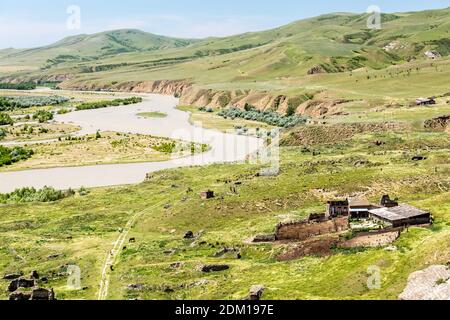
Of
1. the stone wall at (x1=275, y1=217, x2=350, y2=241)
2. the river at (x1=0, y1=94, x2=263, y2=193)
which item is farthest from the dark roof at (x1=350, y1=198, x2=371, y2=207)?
the river at (x1=0, y1=94, x2=263, y2=193)

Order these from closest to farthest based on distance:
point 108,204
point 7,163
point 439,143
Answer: point 108,204
point 439,143
point 7,163

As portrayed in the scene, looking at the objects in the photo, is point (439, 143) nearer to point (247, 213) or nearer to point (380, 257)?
point (247, 213)

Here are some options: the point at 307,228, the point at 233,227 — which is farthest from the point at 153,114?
the point at 307,228

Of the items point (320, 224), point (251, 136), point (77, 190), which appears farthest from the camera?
point (251, 136)

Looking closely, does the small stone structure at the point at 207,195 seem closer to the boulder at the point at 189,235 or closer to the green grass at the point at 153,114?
the boulder at the point at 189,235
